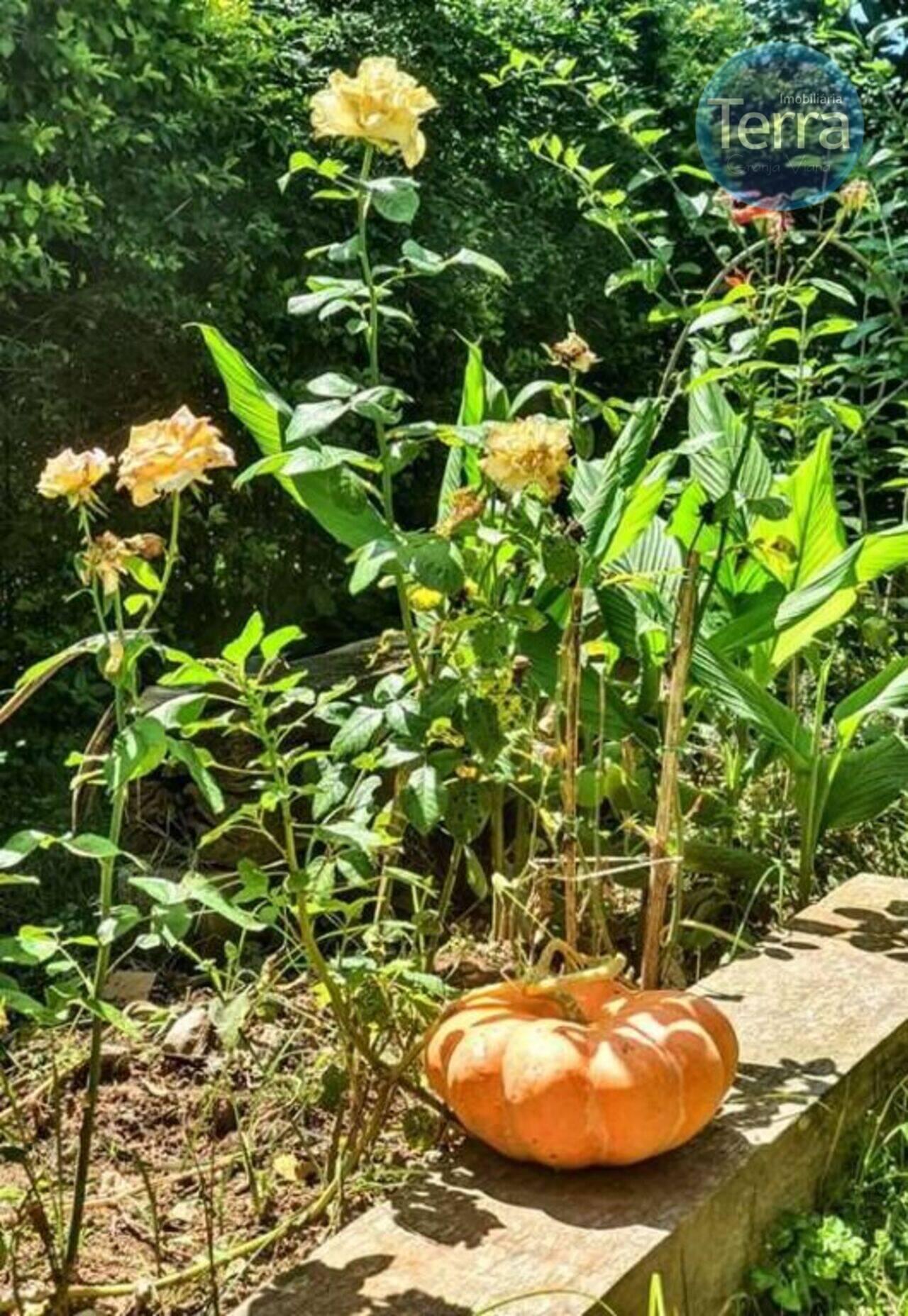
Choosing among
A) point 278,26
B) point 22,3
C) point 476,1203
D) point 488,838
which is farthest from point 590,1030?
point 278,26

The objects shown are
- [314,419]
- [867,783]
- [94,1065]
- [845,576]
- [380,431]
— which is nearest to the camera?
[94,1065]

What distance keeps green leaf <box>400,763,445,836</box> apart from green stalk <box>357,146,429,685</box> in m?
0.20

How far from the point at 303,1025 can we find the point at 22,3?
2.19 metres

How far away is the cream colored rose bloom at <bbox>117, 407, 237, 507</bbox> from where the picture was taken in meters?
1.39

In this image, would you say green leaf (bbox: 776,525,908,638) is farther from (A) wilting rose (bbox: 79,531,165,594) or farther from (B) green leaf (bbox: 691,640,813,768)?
(A) wilting rose (bbox: 79,531,165,594)

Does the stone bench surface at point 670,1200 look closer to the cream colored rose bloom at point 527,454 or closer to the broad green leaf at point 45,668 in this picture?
the broad green leaf at point 45,668

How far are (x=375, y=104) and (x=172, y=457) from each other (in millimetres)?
490

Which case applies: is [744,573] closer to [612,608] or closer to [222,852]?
[612,608]

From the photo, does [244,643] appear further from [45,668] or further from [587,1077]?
[587,1077]

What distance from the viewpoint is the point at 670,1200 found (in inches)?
65.5

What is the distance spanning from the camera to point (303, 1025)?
7.30 feet

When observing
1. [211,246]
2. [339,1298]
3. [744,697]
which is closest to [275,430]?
[744,697]

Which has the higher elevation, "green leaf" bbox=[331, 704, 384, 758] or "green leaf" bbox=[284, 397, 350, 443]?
"green leaf" bbox=[284, 397, 350, 443]

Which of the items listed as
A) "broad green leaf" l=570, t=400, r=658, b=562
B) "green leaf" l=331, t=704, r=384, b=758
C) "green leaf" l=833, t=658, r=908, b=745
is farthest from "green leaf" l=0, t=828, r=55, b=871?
"green leaf" l=833, t=658, r=908, b=745
